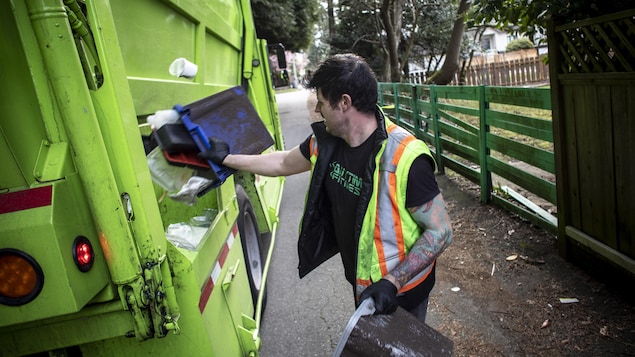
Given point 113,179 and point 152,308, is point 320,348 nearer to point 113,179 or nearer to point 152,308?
point 152,308

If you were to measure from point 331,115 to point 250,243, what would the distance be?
2.16m

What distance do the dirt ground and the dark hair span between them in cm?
194

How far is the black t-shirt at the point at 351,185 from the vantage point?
187 cm

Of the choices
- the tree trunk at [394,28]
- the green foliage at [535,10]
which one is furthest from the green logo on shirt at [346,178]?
the tree trunk at [394,28]

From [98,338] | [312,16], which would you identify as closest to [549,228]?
[98,338]

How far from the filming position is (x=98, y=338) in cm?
181

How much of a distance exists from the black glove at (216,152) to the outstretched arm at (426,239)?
0.87 metres

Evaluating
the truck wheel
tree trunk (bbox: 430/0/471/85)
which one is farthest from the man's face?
tree trunk (bbox: 430/0/471/85)

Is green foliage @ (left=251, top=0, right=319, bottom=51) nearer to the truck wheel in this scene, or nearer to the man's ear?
the truck wheel

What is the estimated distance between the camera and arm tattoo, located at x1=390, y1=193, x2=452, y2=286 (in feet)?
6.18

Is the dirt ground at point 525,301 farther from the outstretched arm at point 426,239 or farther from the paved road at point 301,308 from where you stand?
the outstretched arm at point 426,239

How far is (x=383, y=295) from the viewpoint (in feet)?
5.73

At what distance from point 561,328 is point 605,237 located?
0.74 m

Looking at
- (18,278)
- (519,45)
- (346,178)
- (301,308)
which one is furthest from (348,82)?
(519,45)
